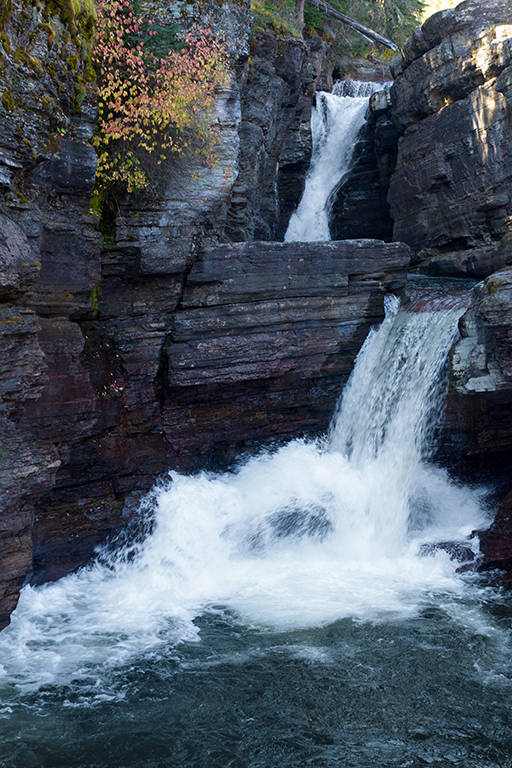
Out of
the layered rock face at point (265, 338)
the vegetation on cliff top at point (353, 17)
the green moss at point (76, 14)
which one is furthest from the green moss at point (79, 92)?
the vegetation on cliff top at point (353, 17)

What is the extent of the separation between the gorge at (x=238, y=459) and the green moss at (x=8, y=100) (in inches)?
1.0

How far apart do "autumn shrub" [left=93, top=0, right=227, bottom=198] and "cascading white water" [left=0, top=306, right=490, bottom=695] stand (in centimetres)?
570

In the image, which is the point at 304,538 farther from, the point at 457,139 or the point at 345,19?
the point at 345,19

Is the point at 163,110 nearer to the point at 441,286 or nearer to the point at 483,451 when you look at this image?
the point at 441,286

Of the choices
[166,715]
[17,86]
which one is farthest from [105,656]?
[17,86]

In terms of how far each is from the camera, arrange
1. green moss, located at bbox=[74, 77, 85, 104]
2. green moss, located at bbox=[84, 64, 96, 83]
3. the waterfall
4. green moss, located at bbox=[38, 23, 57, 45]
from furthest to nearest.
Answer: the waterfall → green moss, located at bbox=[84, 64, 96, 83] → green moss, located at bbox=[74, 77, 85, 104] → green moss, located at bbox=[38, 23, 57, 45]

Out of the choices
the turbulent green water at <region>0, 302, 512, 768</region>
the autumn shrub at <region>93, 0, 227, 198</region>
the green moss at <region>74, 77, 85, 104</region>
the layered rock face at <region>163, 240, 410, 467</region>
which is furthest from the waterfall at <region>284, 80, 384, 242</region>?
the green moss at <region>74, 77, 85, 104</region>

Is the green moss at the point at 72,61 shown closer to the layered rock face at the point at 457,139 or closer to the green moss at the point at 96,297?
the green moss at the point at 96,297

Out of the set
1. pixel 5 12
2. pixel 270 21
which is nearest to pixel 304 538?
pixel 5 12

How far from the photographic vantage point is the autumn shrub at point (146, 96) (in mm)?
10086

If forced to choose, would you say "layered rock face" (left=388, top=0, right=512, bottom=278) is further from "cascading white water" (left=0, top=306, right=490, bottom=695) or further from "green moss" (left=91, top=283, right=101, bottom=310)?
"green moss" (left=91, top=283, right=101, bottom=310)

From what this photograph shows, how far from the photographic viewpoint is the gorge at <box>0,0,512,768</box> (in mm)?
6730

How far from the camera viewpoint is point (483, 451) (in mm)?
12023

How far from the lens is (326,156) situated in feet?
64.4
